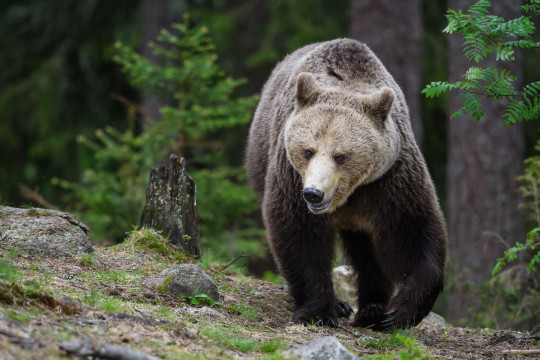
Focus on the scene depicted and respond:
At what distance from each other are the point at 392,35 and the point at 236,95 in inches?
191

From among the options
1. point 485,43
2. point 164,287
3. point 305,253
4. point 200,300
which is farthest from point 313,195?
point 485,43

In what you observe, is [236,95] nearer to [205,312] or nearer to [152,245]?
[152,245]

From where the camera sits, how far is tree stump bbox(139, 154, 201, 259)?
22.5ft

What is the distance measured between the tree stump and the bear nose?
1987 millimetres

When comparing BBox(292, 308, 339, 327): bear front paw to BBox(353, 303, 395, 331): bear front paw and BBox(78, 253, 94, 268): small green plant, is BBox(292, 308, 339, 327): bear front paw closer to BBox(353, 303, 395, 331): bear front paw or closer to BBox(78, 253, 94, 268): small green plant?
BBox(353, 303, 395, 331): bear front paw

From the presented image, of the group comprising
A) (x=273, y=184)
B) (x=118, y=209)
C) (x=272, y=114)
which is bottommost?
(x=118, y=209)

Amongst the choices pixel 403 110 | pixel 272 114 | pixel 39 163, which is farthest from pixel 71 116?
pixel 403 110

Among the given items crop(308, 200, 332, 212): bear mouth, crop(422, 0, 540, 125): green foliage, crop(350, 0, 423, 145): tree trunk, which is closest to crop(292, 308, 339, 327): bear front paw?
crop(308, 200, 332, 212): bear mouth

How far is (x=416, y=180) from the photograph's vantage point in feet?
19.5

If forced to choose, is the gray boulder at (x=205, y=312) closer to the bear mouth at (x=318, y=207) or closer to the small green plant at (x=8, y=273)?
the bear mouth at (x=318, y=207)

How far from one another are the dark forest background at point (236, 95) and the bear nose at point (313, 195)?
4334mm

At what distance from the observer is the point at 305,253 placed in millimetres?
5973

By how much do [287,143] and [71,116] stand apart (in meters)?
12.4

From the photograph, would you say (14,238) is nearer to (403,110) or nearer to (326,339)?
(326,339)
